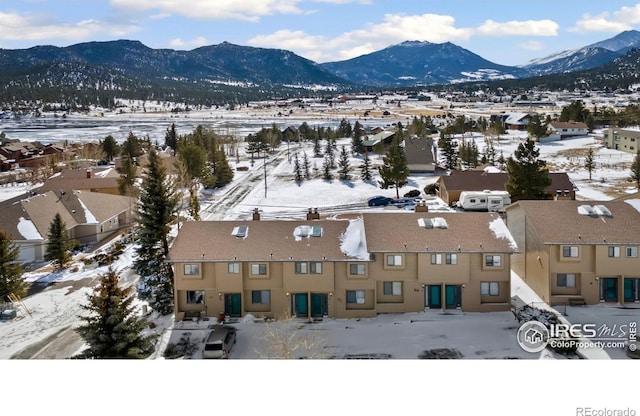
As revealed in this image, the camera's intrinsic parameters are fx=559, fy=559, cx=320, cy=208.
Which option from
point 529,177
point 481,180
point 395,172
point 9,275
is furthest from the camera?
point 395,172

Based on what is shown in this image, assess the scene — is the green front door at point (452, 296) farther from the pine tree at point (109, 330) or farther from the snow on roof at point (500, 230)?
the pine tree at point (109, 330)

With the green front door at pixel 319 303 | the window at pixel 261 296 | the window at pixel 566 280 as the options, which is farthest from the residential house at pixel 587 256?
the window at pixel 261 296

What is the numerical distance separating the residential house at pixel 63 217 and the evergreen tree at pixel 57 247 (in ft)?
1.54

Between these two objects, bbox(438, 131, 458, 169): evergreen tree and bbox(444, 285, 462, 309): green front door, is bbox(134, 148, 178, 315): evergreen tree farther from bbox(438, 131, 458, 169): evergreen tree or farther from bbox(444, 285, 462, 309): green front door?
bbox(438, 131, 458, 169): evergreen tree

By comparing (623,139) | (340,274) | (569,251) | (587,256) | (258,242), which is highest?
(623,139)

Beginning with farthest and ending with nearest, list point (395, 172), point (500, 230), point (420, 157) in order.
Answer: point (420, 157) → point (395, 172) → point (500, 230)

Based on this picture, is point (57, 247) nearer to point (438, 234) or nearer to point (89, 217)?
point (89, 217)

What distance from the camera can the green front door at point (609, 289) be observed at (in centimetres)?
1064

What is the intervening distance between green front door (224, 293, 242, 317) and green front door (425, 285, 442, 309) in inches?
144

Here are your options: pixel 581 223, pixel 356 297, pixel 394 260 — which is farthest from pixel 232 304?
pixel 581 223

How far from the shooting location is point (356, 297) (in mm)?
10828

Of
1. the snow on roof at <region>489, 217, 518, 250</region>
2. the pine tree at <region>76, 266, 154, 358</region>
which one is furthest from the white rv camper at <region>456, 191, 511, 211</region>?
the pine tree at <region>76, 266, 154, 358</region>

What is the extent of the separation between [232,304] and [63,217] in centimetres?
916

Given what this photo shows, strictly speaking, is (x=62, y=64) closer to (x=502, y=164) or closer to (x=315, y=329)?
(x=502, y=164)
